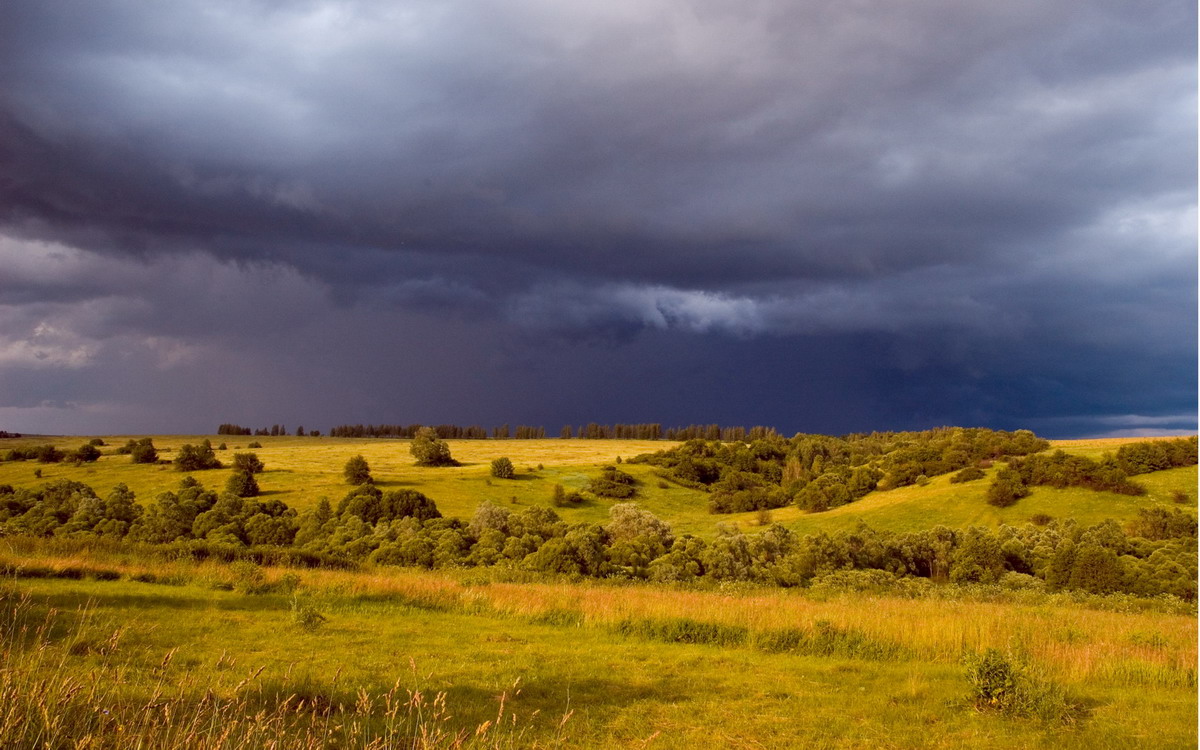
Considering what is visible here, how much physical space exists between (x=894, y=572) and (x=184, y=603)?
1589 inches

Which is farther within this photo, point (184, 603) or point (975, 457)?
point (975, 457)

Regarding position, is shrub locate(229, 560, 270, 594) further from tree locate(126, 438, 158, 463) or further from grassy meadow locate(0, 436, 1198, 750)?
tree locate(126, 438, 158, 463)

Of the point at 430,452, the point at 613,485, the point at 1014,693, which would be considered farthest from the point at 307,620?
the point at 430,452

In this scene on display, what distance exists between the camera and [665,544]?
4719 centimetres

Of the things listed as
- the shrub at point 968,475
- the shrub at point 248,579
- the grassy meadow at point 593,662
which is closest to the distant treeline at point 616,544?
the shrub at point 248,579

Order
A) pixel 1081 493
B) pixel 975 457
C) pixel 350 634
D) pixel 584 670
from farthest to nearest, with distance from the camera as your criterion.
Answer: pixel 975 457, pixel 1081 493, pixel 350 634, pixel 584 670

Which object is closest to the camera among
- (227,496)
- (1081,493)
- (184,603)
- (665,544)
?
(184,603)

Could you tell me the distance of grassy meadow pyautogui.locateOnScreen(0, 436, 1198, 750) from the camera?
6984mm

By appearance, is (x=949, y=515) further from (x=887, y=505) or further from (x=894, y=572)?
(x=894, y=572)

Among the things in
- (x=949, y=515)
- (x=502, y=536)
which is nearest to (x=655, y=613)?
(x=502, y=536)

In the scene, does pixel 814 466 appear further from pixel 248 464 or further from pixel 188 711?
pixel 188 711

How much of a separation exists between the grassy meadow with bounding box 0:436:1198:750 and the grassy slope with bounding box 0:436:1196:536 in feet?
112

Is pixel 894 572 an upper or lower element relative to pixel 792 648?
lower

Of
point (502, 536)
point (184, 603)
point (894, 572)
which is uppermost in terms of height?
point (184, 603)
